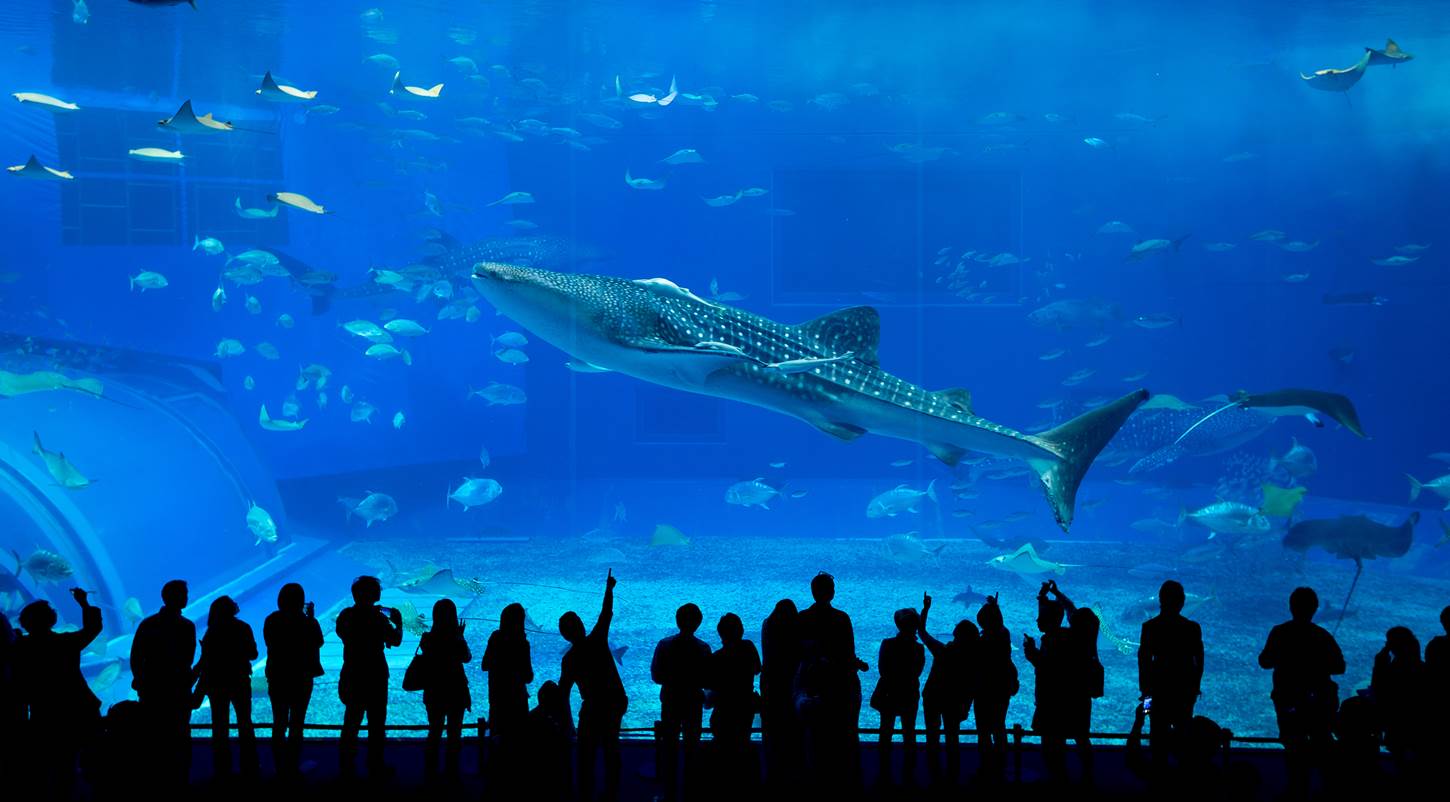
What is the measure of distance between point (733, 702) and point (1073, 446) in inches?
97.2

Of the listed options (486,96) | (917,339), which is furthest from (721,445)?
(486,96)

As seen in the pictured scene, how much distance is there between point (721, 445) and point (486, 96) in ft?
39.2

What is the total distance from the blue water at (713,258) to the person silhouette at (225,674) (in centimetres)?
663

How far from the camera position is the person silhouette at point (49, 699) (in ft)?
9.71

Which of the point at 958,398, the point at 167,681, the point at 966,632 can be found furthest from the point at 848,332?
the point at 167,681

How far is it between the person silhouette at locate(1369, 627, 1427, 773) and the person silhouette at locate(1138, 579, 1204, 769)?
1.89 ft

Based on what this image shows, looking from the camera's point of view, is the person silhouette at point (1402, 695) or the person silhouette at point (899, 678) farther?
the person silhouette at point (899, 678)

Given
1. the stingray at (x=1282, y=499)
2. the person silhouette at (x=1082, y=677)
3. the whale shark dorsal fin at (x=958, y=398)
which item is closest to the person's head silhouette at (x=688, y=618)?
the person silhouette at (x=1082, y=677)

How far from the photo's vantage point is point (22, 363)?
12.1m

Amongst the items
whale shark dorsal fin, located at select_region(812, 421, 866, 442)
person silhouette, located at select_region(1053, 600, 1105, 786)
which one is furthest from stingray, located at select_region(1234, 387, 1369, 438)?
person silhouette, located at select_region(1053, 600, 1105, 786)

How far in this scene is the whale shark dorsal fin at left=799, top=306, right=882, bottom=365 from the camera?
16.8ft

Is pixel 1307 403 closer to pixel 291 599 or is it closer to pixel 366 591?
pixel 366 591

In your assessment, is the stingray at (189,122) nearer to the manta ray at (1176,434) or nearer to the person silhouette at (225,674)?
the person silhouette at (225,674)

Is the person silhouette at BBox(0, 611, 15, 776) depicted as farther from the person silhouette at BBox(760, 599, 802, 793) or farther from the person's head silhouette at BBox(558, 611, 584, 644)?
the person silhouette at BBox(760, 599, 802, 793)
